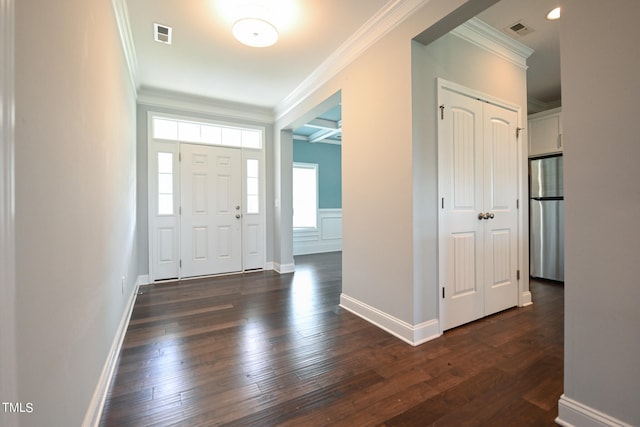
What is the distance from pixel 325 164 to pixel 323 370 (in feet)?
18.1

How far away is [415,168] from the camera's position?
2135 mm

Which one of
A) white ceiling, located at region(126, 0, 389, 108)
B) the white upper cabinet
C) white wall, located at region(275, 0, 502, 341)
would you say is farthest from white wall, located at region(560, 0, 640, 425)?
the white upper cabinet

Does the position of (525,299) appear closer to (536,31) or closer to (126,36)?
(536,31)

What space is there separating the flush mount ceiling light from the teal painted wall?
3.98 meters

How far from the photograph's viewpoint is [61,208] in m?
1.05

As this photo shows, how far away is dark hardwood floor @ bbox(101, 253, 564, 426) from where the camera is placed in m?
1.41

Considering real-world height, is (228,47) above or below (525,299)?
above

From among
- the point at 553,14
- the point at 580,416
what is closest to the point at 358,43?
the point at 553,14

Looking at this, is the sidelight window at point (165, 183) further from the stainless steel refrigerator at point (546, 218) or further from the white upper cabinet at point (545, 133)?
the white upper cabinet at point (545, 133)

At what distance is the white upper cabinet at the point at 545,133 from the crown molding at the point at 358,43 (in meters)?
3.19

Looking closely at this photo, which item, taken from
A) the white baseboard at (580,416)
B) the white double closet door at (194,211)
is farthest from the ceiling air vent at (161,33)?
the white baseboard at (580,416)

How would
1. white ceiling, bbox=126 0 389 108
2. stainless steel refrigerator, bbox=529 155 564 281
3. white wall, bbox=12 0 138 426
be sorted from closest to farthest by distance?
white wall, bbox=12 0 138 426 → white ceiling, bbox=126 0 389 108 → stainless steel refrigerator, bbox=529 155 564 281

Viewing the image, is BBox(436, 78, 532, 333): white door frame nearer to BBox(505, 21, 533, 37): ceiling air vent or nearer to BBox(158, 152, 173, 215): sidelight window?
BBox(505, 21, 533, 37): ceiling air vent

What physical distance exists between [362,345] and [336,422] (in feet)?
2.65
